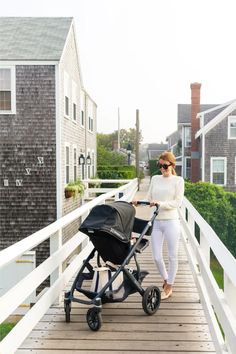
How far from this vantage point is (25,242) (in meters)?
4.30

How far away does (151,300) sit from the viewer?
18.4ft

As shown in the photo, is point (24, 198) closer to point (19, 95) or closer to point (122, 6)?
point (19, 95)

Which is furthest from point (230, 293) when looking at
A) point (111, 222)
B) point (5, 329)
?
point (5, 329)

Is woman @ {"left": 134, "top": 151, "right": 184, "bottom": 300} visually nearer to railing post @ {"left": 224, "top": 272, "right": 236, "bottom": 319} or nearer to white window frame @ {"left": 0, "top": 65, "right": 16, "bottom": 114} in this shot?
railing post @ {"left": 224, "top": 272, "right": 236, "bottom": 319}

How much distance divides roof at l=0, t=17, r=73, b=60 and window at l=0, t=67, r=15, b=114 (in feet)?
1.67

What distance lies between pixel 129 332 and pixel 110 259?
31.0 inches

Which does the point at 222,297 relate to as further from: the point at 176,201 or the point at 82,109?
the point at 82,109

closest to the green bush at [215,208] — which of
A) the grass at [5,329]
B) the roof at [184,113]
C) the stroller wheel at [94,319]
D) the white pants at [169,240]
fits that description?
the grass at [5,329]

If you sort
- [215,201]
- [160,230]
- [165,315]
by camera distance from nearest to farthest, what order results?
[165,315] < [160,230] < [215,201]

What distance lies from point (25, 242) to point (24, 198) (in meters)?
14.4

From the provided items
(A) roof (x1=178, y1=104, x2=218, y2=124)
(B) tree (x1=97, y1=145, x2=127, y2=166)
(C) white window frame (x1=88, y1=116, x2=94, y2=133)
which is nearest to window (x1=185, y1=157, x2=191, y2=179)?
(A) roof (x1=178, y1=104, x2=218, y2=124)

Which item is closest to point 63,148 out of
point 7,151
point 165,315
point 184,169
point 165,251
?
point 7,151

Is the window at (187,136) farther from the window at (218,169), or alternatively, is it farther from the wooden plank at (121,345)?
the wooden plank at (121,345)

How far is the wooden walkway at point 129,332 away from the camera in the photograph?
182 inches
